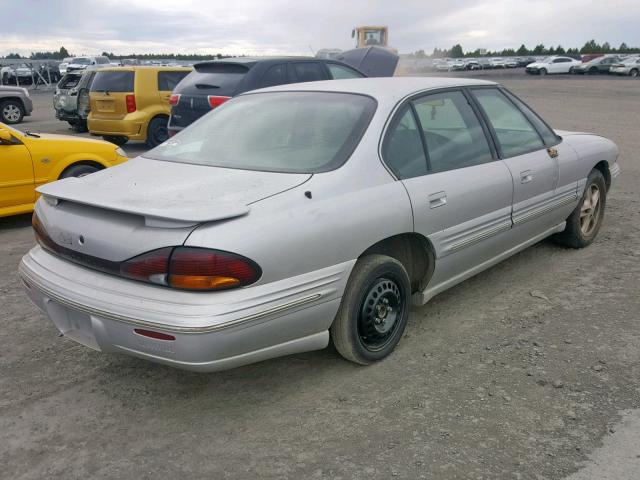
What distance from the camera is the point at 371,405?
2.96 metres

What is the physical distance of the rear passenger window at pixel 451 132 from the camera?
11.8ft

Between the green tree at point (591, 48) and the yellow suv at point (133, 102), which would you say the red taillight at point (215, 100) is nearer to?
the yellow suv at point (133, 102)

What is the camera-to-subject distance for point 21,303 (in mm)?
4258

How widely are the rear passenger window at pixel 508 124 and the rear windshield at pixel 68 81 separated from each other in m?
13.8

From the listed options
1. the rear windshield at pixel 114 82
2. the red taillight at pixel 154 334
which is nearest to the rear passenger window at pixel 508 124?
the red taillight at pixel 154 334

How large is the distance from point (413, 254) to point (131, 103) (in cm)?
915

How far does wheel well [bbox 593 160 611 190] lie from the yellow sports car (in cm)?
513

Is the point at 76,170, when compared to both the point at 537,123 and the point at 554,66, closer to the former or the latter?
the point at 537,123

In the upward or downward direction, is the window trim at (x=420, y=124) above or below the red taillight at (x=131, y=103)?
above

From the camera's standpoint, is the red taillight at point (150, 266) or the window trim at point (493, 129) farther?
the window trim at point (493, 129)

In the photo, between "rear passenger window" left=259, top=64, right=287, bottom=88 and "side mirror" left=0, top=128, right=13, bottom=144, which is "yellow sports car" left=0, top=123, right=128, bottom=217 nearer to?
"side mirror" left=0, top=128, right=13, bottom=144

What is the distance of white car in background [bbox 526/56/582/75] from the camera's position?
45.1 m

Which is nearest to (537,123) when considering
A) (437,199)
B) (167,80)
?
(437,199)

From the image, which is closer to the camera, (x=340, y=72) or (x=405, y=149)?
(x=405, y=149)
